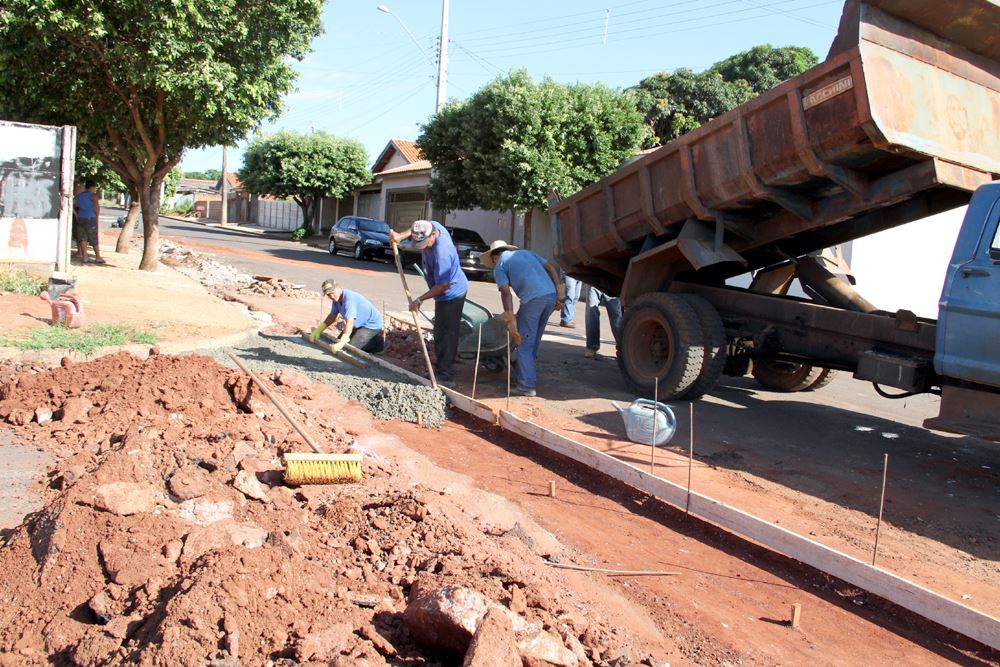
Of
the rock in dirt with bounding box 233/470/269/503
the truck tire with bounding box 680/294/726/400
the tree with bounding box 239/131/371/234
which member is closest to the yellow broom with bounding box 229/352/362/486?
the rock in dirt with bounding box 233/470/269/503

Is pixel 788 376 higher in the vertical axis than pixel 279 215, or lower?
lower

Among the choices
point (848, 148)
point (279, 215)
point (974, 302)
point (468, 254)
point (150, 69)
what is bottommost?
point (974, 302)

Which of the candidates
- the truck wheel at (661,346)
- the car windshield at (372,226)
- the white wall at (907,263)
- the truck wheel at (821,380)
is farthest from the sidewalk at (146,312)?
the car windshield at (372,226)

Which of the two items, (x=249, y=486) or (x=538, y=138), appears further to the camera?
(x=538, y=138)

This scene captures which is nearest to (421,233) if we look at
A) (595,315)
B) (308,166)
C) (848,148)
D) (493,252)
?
(493,252)

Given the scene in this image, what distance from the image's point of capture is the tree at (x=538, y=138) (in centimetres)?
2320

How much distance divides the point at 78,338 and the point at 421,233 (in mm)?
3698

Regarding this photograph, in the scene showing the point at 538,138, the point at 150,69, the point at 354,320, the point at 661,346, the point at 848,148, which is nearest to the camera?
the point at 848,148

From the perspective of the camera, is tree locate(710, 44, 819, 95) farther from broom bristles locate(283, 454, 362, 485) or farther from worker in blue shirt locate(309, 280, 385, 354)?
broom bristles locate(283, 454, 362, 485)

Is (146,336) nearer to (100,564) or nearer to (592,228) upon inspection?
(592,228)

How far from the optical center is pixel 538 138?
23.5m

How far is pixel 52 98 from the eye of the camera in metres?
15.3

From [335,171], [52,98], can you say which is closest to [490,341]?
[52,98]

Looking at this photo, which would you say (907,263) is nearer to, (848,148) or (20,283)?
(848,148)
